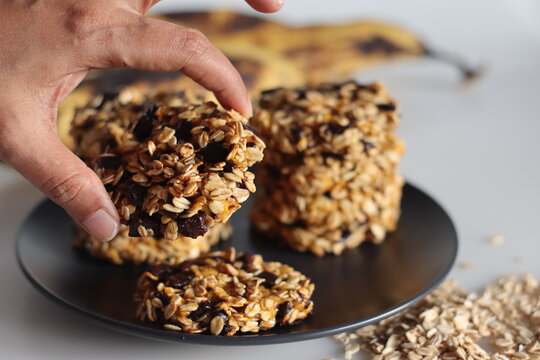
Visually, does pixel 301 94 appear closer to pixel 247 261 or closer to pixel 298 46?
pixel 247 261

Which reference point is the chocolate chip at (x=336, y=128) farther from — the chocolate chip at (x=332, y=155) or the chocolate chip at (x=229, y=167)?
the chocolate chip at (x=229, y=167)

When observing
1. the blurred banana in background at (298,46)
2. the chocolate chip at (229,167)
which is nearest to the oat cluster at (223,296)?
the chocolate chip at (229,167)

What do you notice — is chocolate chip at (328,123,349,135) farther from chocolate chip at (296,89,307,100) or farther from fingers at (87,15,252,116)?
fingers at (87,15,252,116)

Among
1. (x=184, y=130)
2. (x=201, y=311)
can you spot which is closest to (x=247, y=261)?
(x=201, y=311)

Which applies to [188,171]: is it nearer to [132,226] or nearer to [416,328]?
[132,226]

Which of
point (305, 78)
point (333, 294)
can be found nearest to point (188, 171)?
point (333, 294)

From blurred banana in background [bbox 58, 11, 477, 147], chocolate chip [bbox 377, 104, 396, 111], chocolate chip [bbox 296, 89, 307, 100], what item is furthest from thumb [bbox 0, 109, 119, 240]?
blurred banana in background [bbox 58, 11, 477, 147]

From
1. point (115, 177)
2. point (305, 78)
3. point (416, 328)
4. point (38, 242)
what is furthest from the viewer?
point (305, 78)
